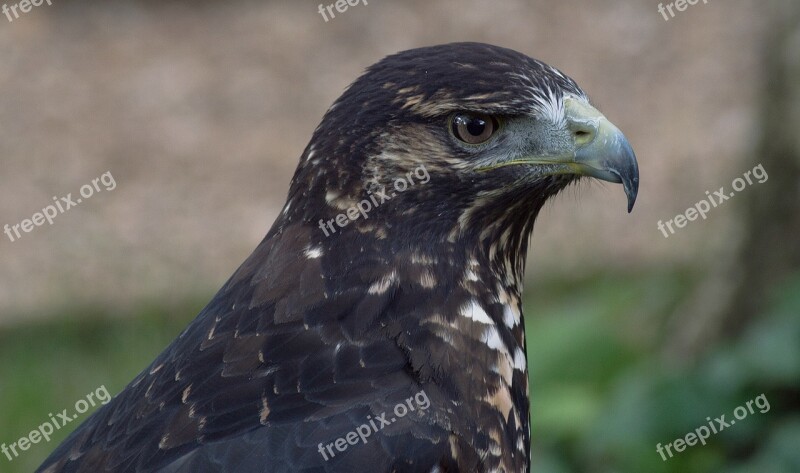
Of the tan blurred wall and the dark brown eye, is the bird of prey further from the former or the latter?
the tan blurred wall

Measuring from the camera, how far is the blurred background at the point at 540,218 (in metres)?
5.79

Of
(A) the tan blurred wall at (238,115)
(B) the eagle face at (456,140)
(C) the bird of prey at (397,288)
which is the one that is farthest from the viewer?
(A) the tan blurred wall at (238,115)

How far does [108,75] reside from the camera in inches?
420

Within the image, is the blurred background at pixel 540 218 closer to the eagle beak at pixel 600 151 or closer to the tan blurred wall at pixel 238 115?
the tan blurred wall at pixel 238 115

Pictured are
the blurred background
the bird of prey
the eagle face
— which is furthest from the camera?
the blurred background

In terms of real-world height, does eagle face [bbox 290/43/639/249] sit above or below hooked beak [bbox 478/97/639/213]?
above

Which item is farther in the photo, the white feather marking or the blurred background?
the blurred background

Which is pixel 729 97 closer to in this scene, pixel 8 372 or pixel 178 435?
pixel 8 372

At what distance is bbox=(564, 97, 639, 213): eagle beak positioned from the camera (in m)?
3.44

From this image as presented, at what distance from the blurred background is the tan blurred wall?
0.07 ft

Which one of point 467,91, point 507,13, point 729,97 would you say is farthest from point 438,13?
point 467,91

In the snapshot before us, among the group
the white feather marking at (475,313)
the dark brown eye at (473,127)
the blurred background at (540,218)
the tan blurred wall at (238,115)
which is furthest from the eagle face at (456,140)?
the tan blurred wall at (238,115)

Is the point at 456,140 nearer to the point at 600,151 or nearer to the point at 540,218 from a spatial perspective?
the point at 600,151

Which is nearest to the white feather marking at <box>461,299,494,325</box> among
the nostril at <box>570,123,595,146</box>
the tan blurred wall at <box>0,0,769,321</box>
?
the nostril at <box>570,123,595,146</box>
